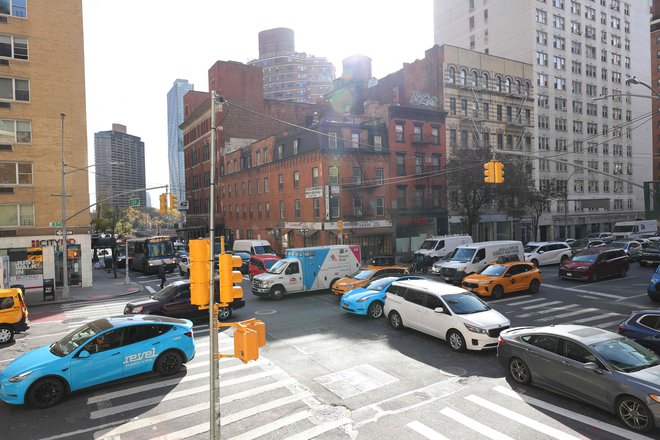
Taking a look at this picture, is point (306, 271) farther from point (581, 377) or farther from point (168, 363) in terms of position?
point (581, 377)

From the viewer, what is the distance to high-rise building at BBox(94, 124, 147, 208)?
395 ft

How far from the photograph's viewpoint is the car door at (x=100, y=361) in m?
9.73

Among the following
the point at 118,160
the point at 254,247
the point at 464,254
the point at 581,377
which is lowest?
the point at 581,377

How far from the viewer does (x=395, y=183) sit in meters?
42.1

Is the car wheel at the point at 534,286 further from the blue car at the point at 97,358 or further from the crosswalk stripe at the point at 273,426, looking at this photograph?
the blue car at the point at 97,358

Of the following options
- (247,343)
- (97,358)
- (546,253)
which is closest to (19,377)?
(97,358)

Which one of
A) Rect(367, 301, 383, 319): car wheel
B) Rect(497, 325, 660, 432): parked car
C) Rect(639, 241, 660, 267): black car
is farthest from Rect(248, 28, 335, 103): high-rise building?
Rect(497, 325, 660, 432): parked car

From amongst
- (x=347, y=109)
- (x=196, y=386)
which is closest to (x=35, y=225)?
(x=196, y=386)

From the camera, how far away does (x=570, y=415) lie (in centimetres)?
853

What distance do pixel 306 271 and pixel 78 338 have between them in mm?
13619

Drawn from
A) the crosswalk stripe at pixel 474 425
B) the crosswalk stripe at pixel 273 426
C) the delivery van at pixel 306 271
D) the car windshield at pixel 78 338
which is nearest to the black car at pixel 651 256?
the delivery van at pixel 306 271

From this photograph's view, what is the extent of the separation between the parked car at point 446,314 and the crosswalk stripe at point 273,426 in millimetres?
5652

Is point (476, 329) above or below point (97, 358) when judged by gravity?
below

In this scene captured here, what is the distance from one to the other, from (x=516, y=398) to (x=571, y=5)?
234ft
